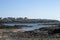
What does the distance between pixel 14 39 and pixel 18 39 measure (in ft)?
1.86

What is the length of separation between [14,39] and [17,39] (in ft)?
1.35

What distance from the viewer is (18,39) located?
912 inches

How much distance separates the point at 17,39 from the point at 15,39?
28 centimetres

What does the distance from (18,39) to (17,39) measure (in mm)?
170

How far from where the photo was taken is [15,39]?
23.0m

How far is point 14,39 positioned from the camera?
22969 millimetres

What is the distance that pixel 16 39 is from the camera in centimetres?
2308

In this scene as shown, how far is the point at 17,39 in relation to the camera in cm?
2305

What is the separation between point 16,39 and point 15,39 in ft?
0.53

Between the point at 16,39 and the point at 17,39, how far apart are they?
5.6 inches
